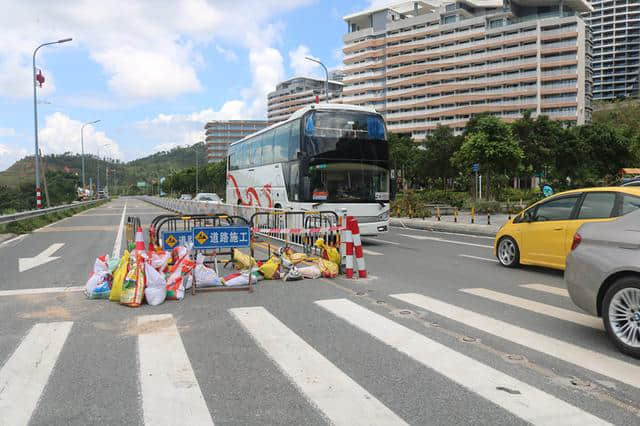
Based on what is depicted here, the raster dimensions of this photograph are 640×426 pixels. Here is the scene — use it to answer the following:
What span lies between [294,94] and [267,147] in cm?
13434

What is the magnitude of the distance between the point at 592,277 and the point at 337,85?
513 feet

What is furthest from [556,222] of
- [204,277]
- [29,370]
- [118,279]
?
[29,370]

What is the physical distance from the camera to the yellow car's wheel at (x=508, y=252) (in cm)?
1042

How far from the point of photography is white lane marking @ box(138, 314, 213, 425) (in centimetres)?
365

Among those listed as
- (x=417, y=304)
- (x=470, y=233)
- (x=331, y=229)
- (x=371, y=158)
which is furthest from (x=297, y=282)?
(x=470, y=233)

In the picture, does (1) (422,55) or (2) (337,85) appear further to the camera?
(2) (337,85)

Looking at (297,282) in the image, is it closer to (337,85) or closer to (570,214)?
(570,214)

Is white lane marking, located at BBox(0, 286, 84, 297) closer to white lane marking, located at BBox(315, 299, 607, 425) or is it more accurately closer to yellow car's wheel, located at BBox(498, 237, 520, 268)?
white lane marking, located at BBox(315, 299, 607, 425)

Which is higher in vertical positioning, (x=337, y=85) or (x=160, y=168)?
(x=337, y=85)

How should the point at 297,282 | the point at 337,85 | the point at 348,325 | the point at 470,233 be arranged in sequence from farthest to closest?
the point at 337,85 < the point at 470,233 < the point at 297,282 < the point at 348,325

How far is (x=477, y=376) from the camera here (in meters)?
4.37

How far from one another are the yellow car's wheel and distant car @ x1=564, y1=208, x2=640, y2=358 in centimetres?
502

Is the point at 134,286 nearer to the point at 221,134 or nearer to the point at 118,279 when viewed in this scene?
the point at 118,279

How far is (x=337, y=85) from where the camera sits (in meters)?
157
